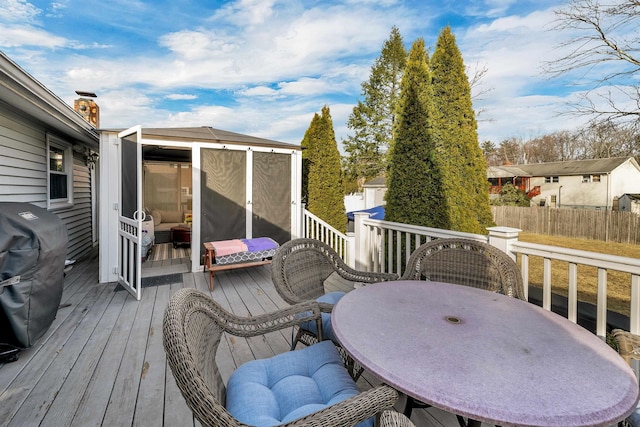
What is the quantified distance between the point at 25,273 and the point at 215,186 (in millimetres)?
3013

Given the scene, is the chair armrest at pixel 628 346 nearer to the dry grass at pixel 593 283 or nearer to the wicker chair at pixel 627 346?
the wicker chair at pixel 627 346

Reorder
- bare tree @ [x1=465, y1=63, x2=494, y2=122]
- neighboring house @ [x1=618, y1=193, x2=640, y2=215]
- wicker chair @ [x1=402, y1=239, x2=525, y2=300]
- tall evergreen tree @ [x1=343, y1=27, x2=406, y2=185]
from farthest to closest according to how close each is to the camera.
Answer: tall evergreen tree @ [x1=343, y1=27, x2=406, y2=185] < neighboring house @ [x1=618, y1=193, x2=640, y2=215] < bare tree @ [x1=465, y1=63, x2=494, y2=122] < wicker chair @ [x1=402, y1=239, x2=525, y2=300]

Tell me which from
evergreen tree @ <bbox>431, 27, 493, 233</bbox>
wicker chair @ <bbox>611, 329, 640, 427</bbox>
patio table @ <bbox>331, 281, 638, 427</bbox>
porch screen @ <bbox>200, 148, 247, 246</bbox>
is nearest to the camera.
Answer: patio table @ <bbox>331, 281, 638, 427</bbox>

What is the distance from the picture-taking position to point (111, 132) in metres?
4.39

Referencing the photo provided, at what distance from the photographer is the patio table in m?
0.84

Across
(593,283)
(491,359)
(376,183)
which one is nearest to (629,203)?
(376,183)

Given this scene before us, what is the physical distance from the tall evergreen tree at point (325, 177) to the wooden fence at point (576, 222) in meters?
10.1

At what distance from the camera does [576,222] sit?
11875 mm

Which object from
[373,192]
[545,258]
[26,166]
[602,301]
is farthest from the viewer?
[373,192]

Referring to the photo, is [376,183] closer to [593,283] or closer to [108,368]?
[593,283]

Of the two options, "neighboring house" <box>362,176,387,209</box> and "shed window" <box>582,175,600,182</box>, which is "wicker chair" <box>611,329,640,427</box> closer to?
"neighboring house" <box>362,176,387,209</box>

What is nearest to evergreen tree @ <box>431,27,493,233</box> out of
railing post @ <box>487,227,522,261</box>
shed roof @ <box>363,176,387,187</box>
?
railing post @ <box>487,227,522,261</box>

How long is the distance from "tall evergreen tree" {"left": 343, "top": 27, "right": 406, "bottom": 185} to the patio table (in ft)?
48.8

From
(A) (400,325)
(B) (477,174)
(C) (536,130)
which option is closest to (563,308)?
(B) (477,174)
